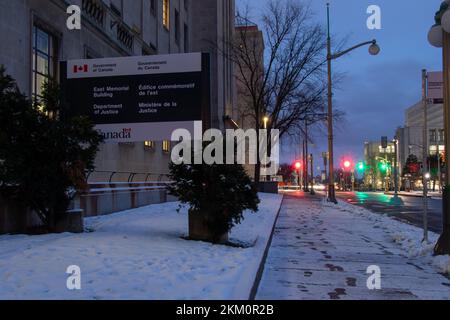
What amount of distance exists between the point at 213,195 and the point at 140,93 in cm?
379

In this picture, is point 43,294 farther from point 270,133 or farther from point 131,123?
point 270,133

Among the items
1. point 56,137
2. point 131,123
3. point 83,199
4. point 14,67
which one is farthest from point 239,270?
point 14,67

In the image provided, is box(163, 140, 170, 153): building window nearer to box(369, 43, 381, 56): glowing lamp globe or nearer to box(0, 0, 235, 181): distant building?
box(0, 0, 235, 181): distant building

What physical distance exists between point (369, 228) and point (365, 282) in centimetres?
836

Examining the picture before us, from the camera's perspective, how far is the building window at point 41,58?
1429 cm

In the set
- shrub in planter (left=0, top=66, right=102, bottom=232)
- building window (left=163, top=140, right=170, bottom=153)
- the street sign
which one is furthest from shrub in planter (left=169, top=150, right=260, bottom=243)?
building window (left=163, top=140, right=170, bottom=153)

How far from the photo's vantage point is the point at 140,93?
12273 millimetres

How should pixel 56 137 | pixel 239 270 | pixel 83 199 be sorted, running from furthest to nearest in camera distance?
pixel 83 199, pixel 56 137, pixel 239 270

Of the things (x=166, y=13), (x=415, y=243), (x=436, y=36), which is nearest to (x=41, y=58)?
(x=436, y=36)

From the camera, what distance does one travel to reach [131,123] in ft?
40.7

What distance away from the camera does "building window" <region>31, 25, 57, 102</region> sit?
14289 millimetres

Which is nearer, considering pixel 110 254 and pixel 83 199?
pixel 110 254

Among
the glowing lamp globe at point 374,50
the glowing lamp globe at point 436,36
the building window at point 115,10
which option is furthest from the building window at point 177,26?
the glowing lamp globe at point 436,36

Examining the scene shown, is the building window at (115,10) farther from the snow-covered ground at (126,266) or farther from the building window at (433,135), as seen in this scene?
the building window at (433,135)
